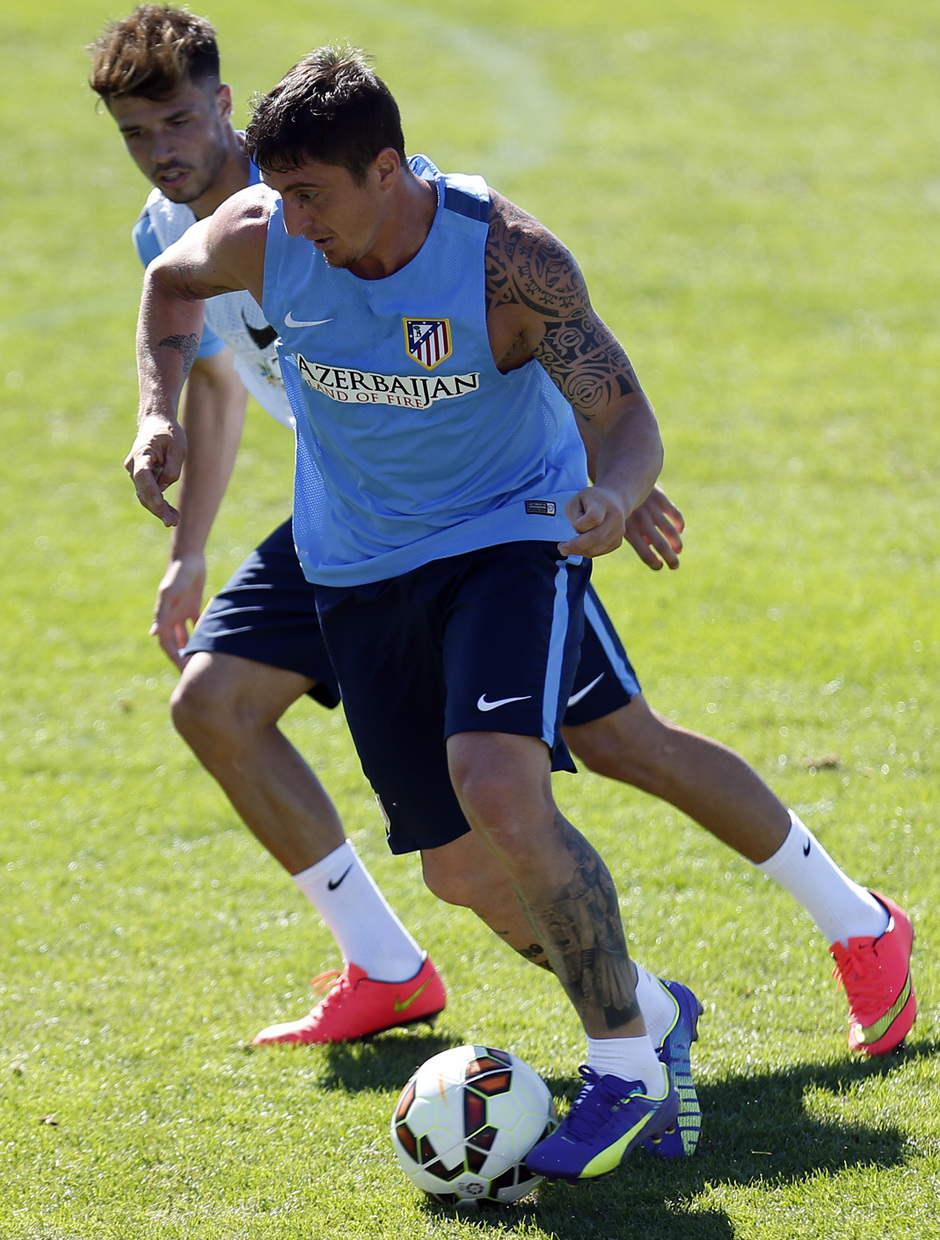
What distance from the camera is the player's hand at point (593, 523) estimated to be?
303 cm

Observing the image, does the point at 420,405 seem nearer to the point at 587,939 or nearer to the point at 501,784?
the point at 501,784

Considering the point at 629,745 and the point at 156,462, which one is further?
the point at 629,745

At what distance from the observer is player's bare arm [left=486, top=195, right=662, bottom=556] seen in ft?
10.9

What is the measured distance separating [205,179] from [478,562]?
1.62 m

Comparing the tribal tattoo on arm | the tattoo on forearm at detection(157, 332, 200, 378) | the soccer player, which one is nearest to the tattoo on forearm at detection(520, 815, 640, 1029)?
the soccer player

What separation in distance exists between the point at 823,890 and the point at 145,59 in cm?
311

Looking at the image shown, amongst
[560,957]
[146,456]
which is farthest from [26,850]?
[560,957]

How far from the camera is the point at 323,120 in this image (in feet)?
10.4

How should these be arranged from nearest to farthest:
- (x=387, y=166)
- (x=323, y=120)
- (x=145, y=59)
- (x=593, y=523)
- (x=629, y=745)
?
(x=593, y=523)
(x=323, y=120)
(x=387, y=166)
(x=629, y=745)
(x=145, y=59)

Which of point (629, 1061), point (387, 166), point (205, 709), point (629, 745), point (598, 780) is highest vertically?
point (387, 166)

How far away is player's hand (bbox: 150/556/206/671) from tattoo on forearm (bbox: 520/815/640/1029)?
182cm

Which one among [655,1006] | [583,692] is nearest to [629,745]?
[583,692]

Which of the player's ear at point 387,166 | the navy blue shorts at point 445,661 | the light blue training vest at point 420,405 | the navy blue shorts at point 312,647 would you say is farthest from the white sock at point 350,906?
the player's ear at point 387,166

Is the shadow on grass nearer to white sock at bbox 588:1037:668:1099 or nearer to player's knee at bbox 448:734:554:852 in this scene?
white sock at bbox 588:1037:668:1099
